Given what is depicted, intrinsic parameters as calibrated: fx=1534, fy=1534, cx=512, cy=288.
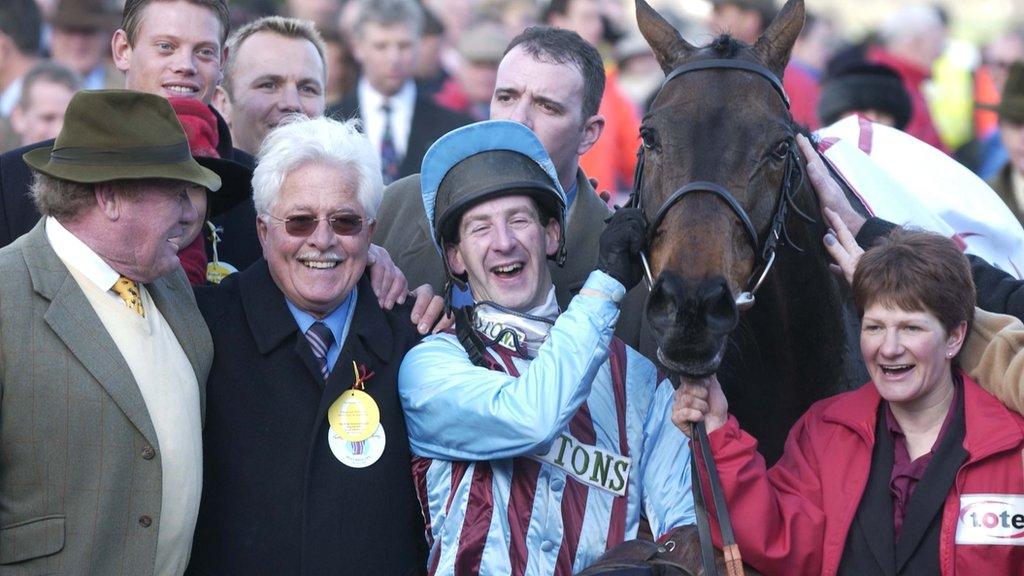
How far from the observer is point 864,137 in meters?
6.53

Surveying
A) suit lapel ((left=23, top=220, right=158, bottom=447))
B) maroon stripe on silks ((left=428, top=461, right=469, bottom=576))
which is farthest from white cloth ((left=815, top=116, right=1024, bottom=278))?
suit lapel ((left=23, top=220, right=158, bottom=447))

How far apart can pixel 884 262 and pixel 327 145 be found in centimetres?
164

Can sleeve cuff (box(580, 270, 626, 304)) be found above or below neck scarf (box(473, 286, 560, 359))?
above

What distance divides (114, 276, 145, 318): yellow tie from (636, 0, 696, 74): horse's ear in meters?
1.80

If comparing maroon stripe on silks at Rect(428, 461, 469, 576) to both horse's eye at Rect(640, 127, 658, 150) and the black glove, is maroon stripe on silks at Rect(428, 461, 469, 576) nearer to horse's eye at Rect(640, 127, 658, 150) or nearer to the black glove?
the black glove

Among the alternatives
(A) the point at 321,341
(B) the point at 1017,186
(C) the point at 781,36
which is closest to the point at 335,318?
(A) the point at 321,341

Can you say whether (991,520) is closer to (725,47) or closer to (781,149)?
(781,149)

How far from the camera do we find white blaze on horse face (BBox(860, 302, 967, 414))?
13.8 ft

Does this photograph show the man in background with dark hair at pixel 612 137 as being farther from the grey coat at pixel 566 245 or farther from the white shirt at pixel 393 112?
the grey coat at pixel 566 245

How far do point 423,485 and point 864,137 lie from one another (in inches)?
121

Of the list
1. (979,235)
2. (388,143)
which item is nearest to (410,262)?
(979,235)

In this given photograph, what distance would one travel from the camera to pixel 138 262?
415cm

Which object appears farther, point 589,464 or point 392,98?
point 392,98

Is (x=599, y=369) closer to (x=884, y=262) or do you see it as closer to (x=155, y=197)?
(x=884, y=262)
